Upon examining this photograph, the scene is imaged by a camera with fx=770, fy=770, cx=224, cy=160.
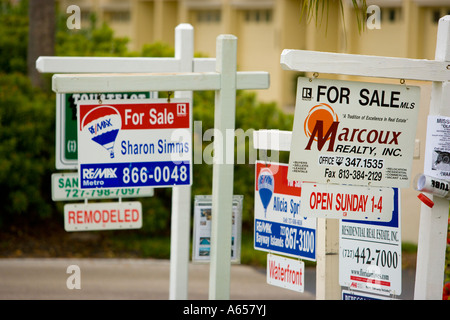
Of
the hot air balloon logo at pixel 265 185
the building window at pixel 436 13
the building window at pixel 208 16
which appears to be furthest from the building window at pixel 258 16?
the hot air balloon logo at pixel 265 185

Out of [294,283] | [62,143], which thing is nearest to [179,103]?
[294,283]

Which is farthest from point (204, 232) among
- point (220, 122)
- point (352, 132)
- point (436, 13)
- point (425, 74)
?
point (436, 13)

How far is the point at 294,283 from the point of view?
5.40 m

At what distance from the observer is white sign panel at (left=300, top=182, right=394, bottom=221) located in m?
4.64

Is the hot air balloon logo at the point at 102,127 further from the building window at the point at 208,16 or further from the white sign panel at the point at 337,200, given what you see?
the building window at the point at 208,16

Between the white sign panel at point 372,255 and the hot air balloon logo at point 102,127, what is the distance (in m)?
1.66

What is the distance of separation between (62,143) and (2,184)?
4.72 meters

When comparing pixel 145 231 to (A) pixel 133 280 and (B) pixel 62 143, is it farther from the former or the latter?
(B) pixel 62 143

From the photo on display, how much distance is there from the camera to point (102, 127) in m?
4.60

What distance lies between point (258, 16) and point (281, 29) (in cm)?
182

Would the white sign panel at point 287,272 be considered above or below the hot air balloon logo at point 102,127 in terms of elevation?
below

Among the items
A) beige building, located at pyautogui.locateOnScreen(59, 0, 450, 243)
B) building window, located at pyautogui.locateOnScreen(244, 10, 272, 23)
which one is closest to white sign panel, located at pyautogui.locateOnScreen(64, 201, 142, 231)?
beige building, located at pyautogui.locateOnScreen(59, 0, 450, 243)

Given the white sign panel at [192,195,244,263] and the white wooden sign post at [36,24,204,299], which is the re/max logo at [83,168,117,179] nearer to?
the white sign panel at [192,195,244,263]

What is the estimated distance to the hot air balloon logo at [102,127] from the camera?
4598mm
